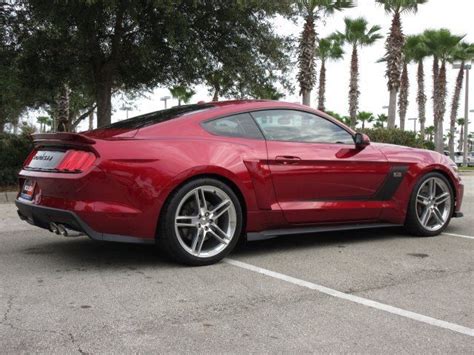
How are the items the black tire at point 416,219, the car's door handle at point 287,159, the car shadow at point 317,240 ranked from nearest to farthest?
the car's door handle at point 287,159 < the car shadow at point 317,240 < the black tire at point 416,219

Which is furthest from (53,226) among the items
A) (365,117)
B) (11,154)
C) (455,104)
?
(365,117)

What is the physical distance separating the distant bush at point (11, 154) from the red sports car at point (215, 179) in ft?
21.4

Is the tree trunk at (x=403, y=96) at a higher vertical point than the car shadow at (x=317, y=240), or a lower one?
higher

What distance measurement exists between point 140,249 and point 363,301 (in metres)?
2.41

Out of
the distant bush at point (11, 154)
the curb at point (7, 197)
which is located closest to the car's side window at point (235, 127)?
the curb at point (7, 197)

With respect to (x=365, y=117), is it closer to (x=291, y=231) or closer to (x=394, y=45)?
(x=394, y=45)

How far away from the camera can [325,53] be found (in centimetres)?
3766

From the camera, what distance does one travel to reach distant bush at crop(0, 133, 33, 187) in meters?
11.0

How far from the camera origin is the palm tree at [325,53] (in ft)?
120

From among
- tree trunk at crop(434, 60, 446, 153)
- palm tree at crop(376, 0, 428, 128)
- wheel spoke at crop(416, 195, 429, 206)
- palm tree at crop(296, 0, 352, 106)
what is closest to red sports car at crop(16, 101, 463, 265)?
wheel spoke at crop(416, 195, 429, 206)

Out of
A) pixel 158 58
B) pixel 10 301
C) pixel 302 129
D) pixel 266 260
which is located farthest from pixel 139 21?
pixel 10 301

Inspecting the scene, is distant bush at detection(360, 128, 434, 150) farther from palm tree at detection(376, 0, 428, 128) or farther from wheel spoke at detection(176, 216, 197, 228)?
wheel spoke at detection(176, 216, 197, 228)

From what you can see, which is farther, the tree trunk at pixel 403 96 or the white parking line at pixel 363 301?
the tree trunk at pixel 403 96

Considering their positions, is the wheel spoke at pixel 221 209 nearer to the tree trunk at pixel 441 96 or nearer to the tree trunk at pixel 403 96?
the tree trunk at pixel 441 96
